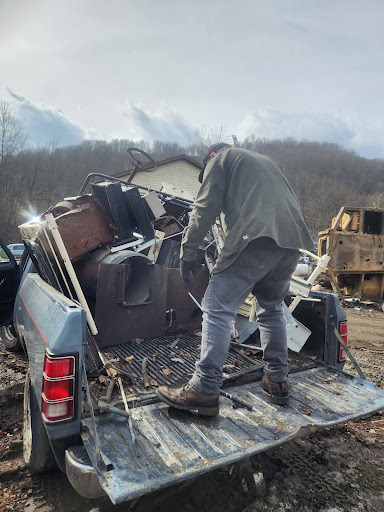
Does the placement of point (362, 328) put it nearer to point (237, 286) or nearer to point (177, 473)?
point (237, 286)

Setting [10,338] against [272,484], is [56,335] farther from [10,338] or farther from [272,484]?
[10,338]

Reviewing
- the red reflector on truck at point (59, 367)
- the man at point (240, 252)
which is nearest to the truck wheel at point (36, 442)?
the red reflector on truck at point (59, 367)

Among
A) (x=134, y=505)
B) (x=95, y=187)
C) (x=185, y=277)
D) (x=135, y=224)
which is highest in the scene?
(x=95, y=187)

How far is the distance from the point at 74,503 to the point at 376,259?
8.84 metres

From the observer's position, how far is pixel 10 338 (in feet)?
15.0

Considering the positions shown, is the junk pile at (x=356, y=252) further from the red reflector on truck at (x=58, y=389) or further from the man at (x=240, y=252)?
the red reflector on truck at (x=58, y=389)

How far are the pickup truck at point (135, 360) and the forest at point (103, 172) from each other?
42.5 ft

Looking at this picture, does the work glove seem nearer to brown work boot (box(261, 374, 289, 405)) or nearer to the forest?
brown work boot (box(261, 374, 289, 405))

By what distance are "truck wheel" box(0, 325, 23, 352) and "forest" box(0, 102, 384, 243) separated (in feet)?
46.1

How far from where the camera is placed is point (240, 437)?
6.30ft

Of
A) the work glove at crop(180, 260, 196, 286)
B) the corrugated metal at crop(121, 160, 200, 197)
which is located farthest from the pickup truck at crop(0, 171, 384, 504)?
the corrugated metal at crop(121, 160, 200, 197)

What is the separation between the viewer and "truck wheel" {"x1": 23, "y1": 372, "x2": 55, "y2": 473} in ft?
7.02

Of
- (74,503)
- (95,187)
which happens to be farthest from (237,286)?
(95,187)

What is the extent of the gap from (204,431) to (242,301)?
0.84 meters
